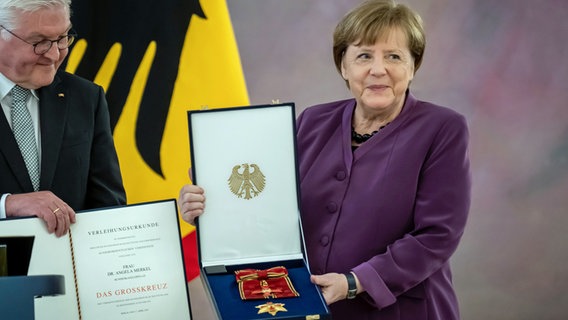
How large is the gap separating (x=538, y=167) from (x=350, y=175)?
182 centimetres

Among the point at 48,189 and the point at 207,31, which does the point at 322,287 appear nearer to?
the point at 48,189

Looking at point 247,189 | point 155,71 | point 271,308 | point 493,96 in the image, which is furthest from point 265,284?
point 493,96

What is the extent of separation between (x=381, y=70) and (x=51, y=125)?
0.90 m

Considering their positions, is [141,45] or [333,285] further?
[141,45]

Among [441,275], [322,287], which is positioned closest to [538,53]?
[441,275]

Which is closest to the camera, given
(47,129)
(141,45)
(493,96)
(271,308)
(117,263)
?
(271,308)

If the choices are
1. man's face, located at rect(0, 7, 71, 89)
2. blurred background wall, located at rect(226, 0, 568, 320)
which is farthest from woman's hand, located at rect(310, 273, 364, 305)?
blurred background wall, located at rect(226, 0, 568, 320)

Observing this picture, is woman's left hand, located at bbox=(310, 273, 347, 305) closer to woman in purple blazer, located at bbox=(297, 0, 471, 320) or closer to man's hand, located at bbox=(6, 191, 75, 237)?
woman in purple blazer, located at bbox=(297, 0, 471, 320)

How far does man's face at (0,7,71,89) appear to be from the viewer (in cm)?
239

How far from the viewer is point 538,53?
4.00m

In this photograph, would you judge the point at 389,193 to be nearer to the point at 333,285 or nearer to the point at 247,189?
the point at 333,285

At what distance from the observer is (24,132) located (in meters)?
2.45

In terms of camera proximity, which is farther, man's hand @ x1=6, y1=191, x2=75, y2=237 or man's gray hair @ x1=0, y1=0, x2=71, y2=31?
man's gray hair @ x1=0, y1=0, x2=71, y2=31

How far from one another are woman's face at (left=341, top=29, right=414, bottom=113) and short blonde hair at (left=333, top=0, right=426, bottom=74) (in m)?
0.02
